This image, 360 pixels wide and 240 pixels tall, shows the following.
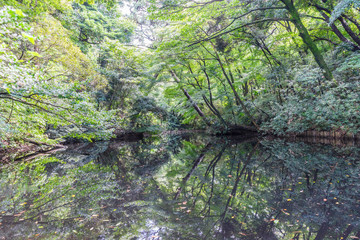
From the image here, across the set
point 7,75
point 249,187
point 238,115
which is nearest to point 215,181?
point 249,187

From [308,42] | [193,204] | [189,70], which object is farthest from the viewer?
[189,70]

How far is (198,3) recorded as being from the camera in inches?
345

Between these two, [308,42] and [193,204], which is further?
[308,42]

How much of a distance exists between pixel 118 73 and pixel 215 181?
13539 millimetres

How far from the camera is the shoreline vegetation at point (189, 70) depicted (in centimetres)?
509

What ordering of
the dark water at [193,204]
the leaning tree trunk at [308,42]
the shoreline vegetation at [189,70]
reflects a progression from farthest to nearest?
the leaning tree trunk at [308,42]
the shoreline vegetation at [189,70]
the dark water at [193,204]

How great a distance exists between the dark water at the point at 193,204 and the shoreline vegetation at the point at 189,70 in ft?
6.11

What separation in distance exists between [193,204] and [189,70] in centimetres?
1301

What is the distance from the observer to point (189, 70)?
50.0ft

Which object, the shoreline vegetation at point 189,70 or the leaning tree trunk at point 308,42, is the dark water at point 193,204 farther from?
the leaning tree trunk at point 308,42

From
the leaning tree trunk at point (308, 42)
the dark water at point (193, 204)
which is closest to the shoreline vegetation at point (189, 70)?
the leaning tree trunk at point (308, 42)

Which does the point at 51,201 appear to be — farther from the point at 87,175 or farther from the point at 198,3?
the point at 198,3

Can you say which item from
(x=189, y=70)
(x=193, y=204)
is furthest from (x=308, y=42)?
(x=189, y=70)

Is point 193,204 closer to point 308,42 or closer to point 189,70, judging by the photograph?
point 308,42
